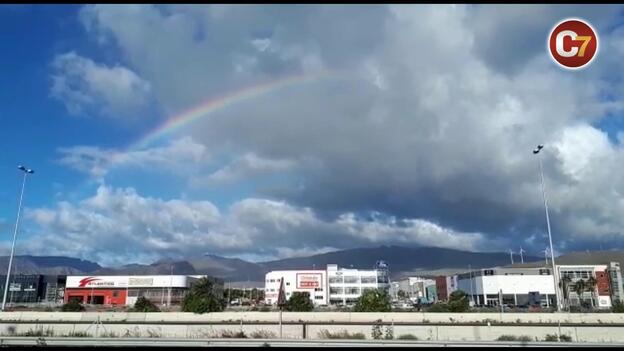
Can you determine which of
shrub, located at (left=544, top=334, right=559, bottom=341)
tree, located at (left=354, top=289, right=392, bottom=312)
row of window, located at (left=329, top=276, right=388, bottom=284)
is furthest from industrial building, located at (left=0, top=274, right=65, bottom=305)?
shrub, located at (left=544, top=334, right=559, bottom=341)

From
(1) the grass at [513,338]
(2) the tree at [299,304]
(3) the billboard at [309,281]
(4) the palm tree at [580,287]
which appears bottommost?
(1) the grass at [513,338]

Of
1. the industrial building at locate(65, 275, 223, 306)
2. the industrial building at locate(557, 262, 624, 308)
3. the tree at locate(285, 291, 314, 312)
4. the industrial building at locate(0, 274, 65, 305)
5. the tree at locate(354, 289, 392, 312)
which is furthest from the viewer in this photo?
→ the industrial building at locate(0, 274, 65, 305)

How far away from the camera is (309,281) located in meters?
164

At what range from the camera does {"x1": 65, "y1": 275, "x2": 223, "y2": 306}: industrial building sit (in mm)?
129250

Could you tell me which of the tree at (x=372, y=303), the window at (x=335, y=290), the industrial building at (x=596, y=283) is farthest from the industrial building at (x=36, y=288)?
the industrial building at (x=596, y=283)

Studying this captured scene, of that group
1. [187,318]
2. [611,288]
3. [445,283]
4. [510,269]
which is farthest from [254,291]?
[187,318]

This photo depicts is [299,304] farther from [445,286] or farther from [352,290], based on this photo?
[445,286]

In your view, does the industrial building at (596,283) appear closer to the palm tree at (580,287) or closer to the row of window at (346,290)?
the palm tree at (580,287)

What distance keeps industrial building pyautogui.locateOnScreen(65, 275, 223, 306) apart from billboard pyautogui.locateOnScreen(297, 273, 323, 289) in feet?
128

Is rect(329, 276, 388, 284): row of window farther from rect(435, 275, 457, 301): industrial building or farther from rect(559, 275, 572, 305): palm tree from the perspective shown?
rect(559, 275, 572, 305): palm tree

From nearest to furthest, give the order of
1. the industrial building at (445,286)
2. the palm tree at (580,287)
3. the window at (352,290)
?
the palm tree at (580,287) → the window at (352,290) → the industrial building at (445,286)

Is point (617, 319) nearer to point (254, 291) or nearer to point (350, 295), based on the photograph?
point (350, 295)

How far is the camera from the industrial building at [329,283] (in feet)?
535

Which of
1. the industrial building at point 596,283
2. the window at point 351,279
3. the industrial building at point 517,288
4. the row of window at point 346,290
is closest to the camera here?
the industrial building at point 596,283
